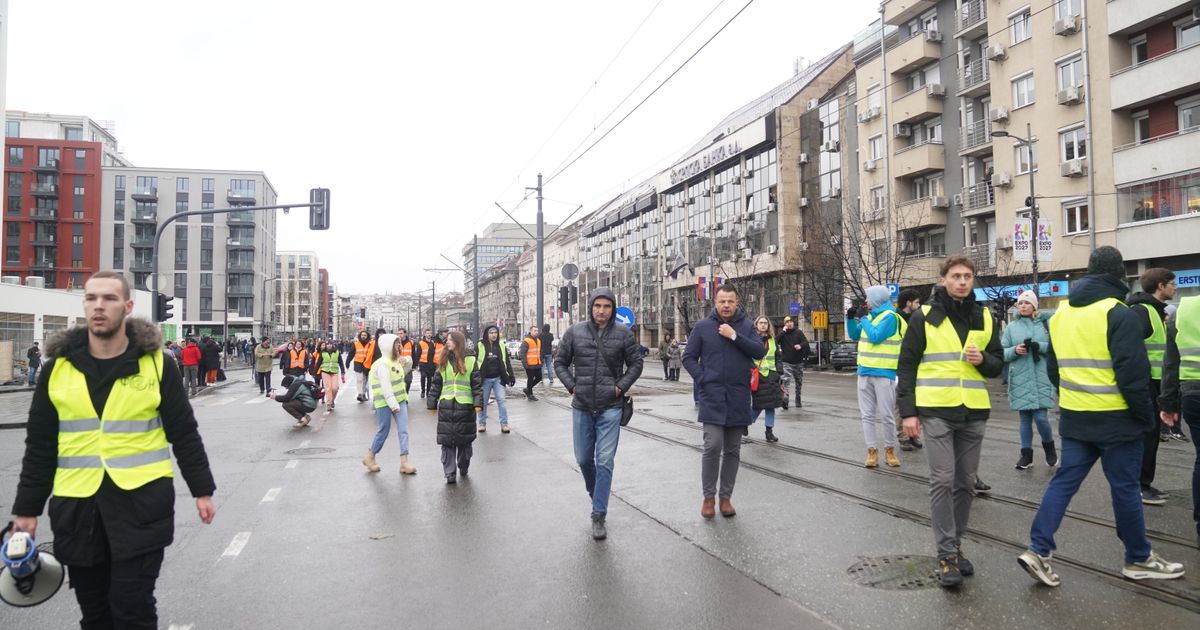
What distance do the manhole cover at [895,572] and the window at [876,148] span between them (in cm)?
3742

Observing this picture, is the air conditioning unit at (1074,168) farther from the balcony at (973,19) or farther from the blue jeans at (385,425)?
the blue jeans at (385,425)

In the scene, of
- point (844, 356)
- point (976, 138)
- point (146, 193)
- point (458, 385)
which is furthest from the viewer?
point (146, 193)

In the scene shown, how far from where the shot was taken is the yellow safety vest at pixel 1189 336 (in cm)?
529

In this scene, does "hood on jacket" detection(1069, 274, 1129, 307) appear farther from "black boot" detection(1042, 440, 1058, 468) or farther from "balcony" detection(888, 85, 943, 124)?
"balcony" detection(888, 85, 943, 124)

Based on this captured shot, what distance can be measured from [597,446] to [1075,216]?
96.1 ft

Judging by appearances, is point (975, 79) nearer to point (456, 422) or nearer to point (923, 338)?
point (456, 422)

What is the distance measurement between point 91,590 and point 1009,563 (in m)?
4.93

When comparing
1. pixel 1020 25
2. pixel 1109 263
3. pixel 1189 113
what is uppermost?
pixel 1020 25

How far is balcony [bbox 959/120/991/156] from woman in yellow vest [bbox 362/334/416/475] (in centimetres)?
3119

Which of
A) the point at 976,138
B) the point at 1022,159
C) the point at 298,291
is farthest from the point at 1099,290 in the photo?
the point at 298,291

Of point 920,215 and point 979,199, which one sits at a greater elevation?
point 979,199

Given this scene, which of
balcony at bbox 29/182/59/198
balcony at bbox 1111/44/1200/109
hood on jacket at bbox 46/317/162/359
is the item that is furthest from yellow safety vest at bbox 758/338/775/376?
balcony at bbox 29/182/59/198

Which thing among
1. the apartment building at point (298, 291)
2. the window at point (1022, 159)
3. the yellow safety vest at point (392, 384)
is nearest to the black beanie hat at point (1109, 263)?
the yellow safety vest at point (392, 384)

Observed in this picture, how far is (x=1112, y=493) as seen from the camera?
175 inches
